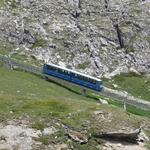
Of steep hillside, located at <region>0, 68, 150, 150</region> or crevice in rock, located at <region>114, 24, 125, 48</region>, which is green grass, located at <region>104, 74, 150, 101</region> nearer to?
crevice in rock, located at <region>114, 24, 125, 48</region>

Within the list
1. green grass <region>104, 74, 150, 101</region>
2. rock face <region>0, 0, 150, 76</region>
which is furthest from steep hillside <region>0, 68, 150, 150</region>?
rock face <region>0, 0, 150, 76</region>

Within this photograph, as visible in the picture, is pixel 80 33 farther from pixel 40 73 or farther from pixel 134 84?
pixel 40 73

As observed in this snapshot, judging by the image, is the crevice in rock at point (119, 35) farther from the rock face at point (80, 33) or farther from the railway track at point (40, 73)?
the railway track at point (40, 73)

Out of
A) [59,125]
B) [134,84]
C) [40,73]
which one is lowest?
[134,84]

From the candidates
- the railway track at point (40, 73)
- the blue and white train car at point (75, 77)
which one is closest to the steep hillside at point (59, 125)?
the railway track at point (40, 73)

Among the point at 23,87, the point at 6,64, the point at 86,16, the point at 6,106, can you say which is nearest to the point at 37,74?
the point at 6,64

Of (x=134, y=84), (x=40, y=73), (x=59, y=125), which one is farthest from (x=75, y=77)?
(x=59, y=125)
